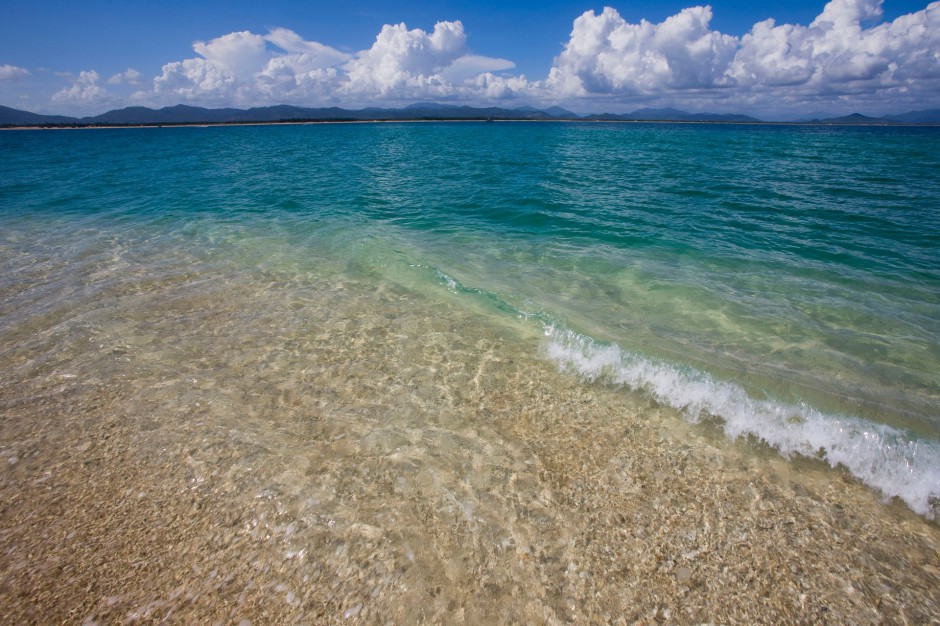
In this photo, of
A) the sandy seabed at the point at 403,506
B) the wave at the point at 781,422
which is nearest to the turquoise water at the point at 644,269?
the wave at the point at 781,422

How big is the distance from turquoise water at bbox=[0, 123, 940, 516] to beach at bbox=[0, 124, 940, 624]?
4.5 inches

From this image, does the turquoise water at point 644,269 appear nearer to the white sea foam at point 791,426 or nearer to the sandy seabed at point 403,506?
the white sea foam at point 791,426

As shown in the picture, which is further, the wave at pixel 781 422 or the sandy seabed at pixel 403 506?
the wave at pixel 781 422

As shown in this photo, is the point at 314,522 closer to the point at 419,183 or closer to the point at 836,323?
the point at 836,323

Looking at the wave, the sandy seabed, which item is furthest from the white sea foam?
the sandy seabed

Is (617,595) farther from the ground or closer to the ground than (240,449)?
closer to the ground

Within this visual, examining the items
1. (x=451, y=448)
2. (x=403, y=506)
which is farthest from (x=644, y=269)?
(x=403, y=506)

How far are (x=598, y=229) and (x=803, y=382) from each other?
11.4m

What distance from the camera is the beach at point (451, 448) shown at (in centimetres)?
407

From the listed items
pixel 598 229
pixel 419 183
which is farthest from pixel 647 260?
pixel 419 183

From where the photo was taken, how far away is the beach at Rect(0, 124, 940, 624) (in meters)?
4.07

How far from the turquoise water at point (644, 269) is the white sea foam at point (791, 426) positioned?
33 mm

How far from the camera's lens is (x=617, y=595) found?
4.04 m

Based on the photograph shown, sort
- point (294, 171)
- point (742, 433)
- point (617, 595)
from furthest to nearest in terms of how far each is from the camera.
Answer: point (294, 171)
point (742, 433)
point (617, 595)
